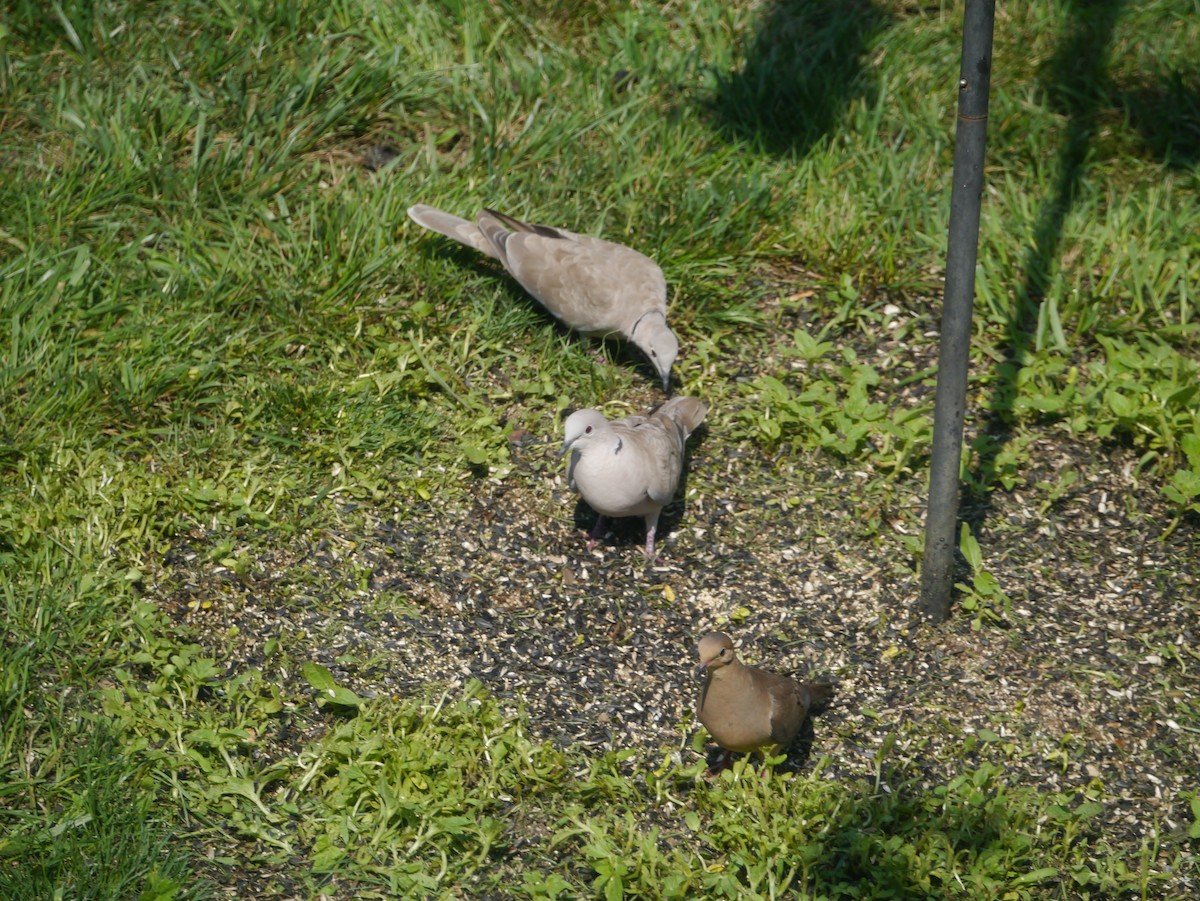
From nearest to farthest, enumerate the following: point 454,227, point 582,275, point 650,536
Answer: point 650,536 → point 582,275 → point 454,227

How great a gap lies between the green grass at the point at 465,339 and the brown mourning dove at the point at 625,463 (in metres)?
0.59

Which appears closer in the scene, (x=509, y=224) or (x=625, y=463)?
(x=625, y=463)

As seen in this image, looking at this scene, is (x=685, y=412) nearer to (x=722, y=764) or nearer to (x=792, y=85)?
(x=722, y=764)

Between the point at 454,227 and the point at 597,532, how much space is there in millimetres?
1636

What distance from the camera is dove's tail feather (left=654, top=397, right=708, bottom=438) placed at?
4934mm

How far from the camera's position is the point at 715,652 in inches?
151

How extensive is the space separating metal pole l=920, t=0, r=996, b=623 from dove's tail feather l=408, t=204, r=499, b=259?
2370mm

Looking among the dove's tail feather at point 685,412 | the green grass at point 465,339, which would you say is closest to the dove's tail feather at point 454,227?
the green grass at point 465,339

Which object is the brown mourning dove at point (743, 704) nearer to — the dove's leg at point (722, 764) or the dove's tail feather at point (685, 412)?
the dove's leg at point (722, 764)

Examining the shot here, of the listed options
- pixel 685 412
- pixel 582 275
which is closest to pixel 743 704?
pixel 685 412

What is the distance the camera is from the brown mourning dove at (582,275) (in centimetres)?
521

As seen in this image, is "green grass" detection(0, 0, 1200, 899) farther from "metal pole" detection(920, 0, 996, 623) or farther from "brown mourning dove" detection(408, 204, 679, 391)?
"metal pole" detection(920, 0, 996, 623)

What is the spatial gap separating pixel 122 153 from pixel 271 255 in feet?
2.91

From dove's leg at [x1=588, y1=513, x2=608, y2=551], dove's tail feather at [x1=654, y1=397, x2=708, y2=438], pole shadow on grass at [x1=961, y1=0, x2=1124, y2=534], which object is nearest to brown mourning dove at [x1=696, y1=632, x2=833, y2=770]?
dove's leg at [x1=588, y1=513, x2=608, y2=551]
